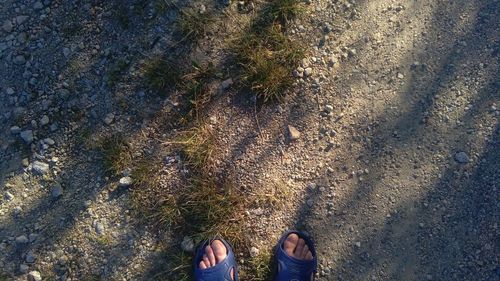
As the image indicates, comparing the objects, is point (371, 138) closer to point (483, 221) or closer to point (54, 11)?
point (483, 221)

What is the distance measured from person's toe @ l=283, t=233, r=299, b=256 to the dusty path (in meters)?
0.09

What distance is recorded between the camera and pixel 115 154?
138 inches

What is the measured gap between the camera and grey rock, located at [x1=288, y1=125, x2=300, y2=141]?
11.7 feet

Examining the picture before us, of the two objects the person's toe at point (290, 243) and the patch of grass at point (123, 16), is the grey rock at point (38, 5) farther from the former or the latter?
the person's toe at point (290, 243)

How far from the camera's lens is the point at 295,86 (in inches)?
142

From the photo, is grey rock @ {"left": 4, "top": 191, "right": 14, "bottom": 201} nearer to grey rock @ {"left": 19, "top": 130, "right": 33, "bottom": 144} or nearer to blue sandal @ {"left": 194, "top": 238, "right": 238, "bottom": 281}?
grey rock @ {"left": 19, "top": 130, "right": 33, "bottom": 144}

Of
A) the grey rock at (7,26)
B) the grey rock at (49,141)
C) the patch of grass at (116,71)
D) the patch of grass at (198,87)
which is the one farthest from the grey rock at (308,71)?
the grey rock at (7,26)

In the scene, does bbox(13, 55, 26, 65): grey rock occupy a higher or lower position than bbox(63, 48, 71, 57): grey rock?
lower

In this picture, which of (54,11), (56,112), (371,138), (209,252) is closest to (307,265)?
(209,252)

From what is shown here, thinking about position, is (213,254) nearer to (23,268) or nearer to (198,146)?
(198,146)

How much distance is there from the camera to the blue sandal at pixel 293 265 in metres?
3.51

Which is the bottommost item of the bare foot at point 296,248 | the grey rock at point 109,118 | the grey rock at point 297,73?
the bare foot at point 296,248

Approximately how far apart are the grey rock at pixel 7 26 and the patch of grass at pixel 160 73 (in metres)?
1.00

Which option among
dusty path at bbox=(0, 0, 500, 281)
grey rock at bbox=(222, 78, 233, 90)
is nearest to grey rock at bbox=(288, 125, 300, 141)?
dusty path at bbox=(0, 0, 500, 281)
